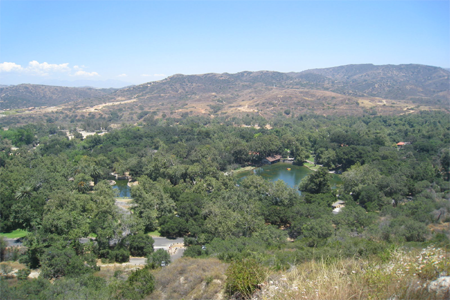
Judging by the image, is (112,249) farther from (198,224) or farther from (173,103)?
(173,103)

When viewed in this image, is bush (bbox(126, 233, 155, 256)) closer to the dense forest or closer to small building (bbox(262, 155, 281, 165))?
the dense forest

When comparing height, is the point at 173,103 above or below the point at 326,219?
above

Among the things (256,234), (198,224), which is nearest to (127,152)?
(198,224)

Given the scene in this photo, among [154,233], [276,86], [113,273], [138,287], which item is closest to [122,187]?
[154,233]

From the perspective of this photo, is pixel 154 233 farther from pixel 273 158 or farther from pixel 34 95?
pixel 34 95

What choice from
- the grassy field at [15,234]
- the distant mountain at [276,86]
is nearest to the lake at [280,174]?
the grassy field at [15,234]
